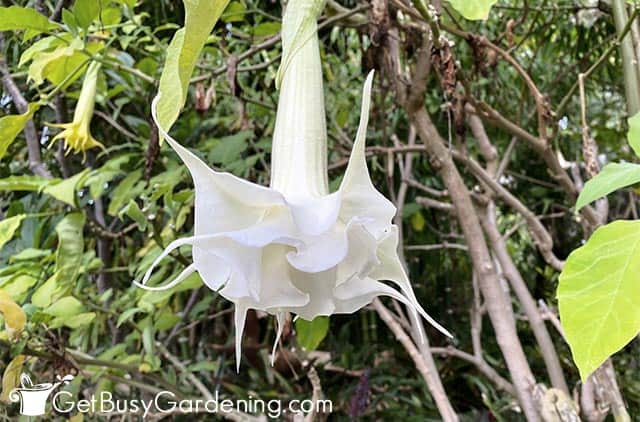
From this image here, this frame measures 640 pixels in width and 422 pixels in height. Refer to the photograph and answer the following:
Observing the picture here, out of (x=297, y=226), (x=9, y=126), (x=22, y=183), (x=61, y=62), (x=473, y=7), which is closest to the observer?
(x=297, y=226)

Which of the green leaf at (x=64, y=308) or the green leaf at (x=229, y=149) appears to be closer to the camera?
the green leaf at (x=64, y=308)

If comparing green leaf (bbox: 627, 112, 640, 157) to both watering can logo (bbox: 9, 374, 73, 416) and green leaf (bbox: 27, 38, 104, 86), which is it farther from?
watering can logo (bbox: 9, 374, 73, 416)

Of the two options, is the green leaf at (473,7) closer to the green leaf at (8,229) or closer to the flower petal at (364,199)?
the flower petal at (364,199)

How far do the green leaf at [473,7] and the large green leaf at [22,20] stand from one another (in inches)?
15.0

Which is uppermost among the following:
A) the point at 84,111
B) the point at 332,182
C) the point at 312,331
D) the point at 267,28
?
the point at 267,28

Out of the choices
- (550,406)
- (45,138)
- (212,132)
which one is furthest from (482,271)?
(45,138)

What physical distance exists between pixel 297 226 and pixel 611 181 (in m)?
0.20

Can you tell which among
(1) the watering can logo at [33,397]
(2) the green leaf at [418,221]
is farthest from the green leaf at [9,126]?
(2) the green leaf at [418,221]

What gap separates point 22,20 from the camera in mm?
544

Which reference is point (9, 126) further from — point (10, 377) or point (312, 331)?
point (312, 331)

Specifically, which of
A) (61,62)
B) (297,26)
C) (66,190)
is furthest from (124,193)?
(297,26)

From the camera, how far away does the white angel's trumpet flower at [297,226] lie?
0.27 meters

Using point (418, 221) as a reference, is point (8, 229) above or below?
above

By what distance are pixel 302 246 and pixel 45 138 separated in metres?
0.91
